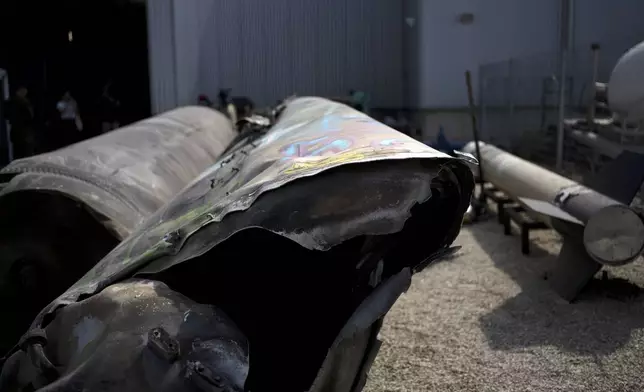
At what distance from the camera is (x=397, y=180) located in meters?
1.61

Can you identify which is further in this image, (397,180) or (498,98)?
(498,98)

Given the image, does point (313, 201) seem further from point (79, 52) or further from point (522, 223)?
point (79, 52)

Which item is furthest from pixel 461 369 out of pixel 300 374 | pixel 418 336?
pixel 300 374

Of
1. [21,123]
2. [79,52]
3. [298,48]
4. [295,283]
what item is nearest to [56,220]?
[295,283]

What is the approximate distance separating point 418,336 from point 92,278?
240cm

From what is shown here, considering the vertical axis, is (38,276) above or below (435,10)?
below

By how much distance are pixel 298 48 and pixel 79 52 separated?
18.1 ft

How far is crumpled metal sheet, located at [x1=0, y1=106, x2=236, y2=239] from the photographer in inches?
115

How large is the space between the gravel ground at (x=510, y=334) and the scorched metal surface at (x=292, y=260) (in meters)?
1.47

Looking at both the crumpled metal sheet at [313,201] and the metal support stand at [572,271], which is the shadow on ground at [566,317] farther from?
the crumpled metal sheet at [313,201]

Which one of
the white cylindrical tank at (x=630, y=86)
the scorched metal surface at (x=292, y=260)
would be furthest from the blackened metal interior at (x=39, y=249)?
the white cylindrical tank at (x=630, y=86)

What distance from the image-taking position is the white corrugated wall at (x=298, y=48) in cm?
1442

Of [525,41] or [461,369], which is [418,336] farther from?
[525,41]

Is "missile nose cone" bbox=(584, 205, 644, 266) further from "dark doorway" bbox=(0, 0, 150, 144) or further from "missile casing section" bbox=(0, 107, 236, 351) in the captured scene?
"dark doorway" bbox=(0, 0, 150, 144)
